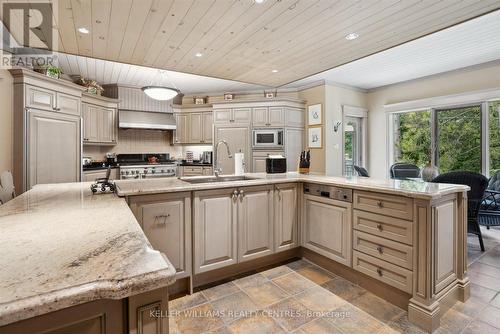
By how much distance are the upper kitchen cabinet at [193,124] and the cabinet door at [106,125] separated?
1.33 metres

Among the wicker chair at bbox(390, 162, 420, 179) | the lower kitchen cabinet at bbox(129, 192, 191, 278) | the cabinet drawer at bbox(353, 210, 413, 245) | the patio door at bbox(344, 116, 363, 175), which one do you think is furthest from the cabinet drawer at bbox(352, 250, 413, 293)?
the patio door at bbox(344, 116, 363, 175)

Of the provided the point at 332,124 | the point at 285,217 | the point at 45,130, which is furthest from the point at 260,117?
the point at 45,130

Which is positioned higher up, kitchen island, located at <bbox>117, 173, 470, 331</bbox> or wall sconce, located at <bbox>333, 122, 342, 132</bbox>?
wall sconce, located at <bbox>333, 122, 342, 132</bbox>

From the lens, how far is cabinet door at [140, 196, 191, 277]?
1.97 meters

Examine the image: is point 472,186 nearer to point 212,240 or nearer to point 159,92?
point 212,240

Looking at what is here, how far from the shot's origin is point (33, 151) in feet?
9.72

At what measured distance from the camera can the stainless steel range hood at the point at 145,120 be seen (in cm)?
512

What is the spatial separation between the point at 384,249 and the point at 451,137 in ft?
12.7

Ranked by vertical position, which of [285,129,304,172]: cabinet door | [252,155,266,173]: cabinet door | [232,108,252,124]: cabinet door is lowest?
[252,155,266,173]: cabinet door

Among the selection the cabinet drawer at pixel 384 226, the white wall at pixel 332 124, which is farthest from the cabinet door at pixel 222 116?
the cabinet drawer at pixel 384 226

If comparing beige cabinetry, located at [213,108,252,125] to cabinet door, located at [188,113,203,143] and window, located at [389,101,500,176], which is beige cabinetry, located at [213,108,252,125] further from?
window, located at [389,101,500,176]

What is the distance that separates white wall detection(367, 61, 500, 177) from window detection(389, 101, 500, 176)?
9.2 inches

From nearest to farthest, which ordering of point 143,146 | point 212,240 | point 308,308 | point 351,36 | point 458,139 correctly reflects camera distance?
point 308,308 → point 212,240 → point 351,36 → point 458,139 → point 143,146

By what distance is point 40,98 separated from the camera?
306 centimetres
